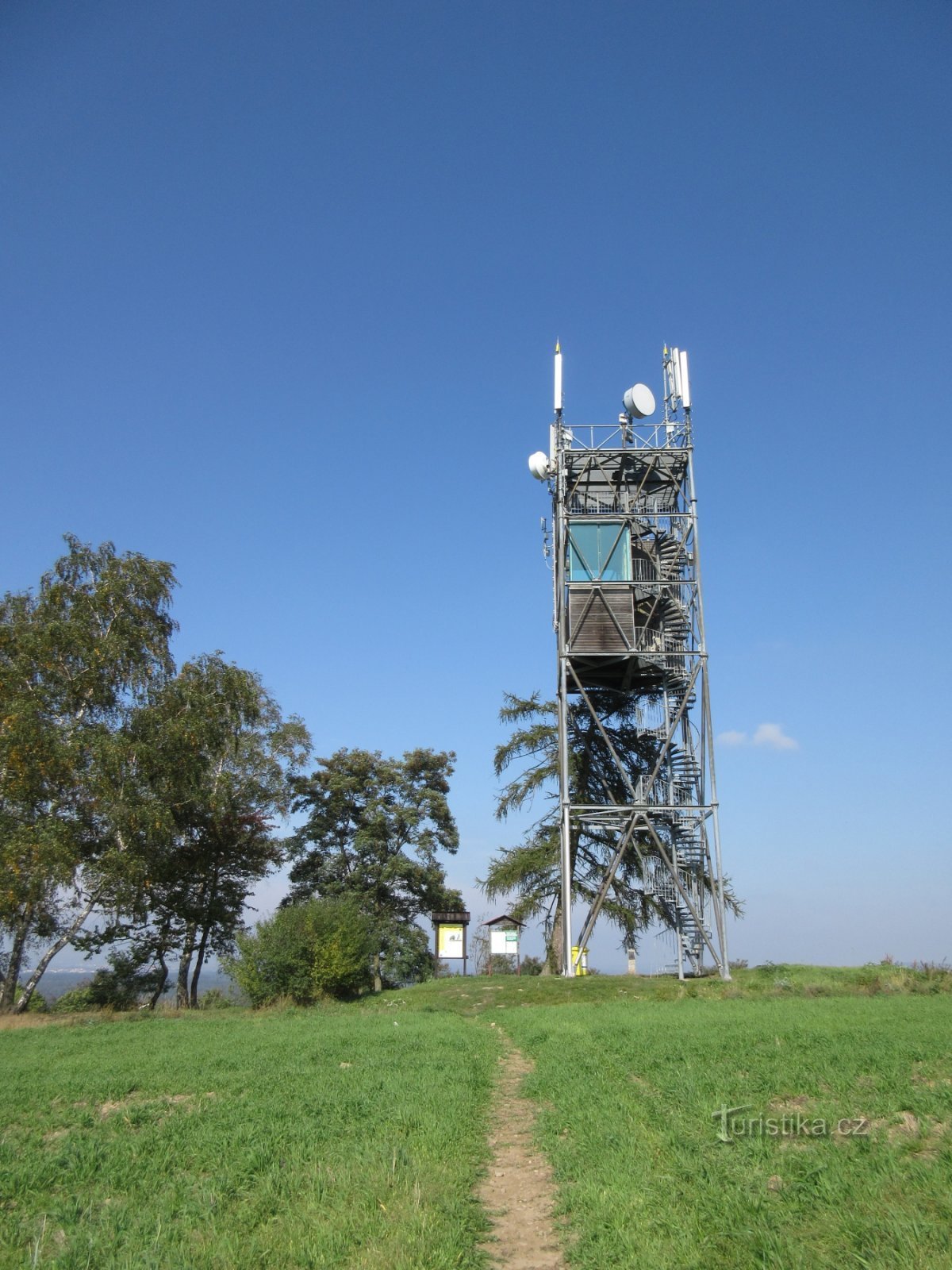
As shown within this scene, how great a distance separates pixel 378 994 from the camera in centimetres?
3388

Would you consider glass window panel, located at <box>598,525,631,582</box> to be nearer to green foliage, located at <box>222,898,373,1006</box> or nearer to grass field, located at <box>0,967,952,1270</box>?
green foliage, located at <box>222,898,373,1006</box>

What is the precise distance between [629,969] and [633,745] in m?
9.44

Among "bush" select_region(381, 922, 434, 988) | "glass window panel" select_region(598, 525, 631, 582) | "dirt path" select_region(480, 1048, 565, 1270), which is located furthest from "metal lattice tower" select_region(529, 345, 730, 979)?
"dirt path" select_region(480, 1048, 565, 1270)

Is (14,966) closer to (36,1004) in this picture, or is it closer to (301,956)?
(36,1004)

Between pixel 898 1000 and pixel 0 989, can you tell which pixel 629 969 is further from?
pixel 0 989

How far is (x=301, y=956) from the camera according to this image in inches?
1254

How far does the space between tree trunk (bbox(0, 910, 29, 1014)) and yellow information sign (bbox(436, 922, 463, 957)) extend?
16334 mm

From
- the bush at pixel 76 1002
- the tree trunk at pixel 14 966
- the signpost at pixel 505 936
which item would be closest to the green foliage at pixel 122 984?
the bush at pixel 76 1002

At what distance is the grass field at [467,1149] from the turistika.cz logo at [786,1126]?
0.12 feet

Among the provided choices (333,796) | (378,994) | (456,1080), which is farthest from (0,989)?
(456,1080)

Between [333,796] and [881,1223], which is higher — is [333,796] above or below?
above

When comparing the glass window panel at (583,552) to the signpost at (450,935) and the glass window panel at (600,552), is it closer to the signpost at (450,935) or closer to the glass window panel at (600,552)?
the glass window panel at (600,552)

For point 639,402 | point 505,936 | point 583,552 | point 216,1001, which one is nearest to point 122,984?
point 216,1001

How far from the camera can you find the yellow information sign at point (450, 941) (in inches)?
1528
